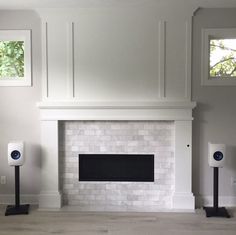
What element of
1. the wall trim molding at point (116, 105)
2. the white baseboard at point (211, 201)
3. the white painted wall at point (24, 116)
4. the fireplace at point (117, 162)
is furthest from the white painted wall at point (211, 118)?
the white painted wall at point (24, 116)

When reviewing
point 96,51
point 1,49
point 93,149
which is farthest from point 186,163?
point 1,49

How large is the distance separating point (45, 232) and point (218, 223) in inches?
75.5

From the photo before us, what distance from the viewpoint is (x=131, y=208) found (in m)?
4.53

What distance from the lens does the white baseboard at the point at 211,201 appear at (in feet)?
15.1

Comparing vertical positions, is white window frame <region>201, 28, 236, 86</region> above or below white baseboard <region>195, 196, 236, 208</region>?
above

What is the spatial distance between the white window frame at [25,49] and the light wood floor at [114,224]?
1626 millimetres

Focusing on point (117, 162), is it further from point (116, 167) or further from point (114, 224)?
point (114, 224)

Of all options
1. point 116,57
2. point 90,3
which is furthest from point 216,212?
point 90,3

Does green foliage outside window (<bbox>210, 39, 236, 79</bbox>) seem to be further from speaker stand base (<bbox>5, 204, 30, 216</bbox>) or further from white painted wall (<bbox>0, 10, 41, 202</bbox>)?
speaker stand base (<bbox>5, 204, 30, 216</bbox>)

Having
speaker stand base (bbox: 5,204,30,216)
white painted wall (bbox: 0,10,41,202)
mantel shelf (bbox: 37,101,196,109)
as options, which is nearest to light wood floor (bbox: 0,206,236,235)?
speaker stand base (bbox: 5,204,30,216)

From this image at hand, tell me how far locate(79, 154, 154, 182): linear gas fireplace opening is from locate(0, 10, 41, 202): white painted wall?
2.10ft

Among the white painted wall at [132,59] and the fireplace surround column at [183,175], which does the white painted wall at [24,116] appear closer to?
the white painted wall at [132,59]

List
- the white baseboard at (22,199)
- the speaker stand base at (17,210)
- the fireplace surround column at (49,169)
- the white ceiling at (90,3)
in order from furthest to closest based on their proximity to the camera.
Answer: the white baseboard at (22,199)
the fireplace surround column at (49,169)
the speaker stand base at (17,210)
the white ceiling at (90,3)

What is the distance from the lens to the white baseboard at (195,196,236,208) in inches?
181
